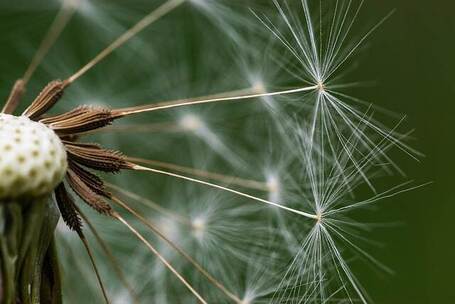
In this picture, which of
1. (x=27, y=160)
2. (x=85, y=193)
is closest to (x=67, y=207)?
(x=85, y=193)

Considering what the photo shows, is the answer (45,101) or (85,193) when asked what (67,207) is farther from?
(45,101)

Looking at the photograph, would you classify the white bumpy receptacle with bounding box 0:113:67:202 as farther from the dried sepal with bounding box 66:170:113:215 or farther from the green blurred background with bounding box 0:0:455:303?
the green blurred background with bounding box 0:0:455:303

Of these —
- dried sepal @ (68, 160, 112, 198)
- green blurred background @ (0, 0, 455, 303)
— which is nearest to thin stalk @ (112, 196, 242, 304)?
dried sepal @ (68, 160, 112, 198)

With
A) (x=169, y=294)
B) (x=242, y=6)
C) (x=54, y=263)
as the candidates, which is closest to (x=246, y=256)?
(x=169, y=294)

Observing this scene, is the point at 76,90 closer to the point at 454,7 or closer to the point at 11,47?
the point at 11,47

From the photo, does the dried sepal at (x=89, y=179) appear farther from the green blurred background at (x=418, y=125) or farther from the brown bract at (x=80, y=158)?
the green blurred background at (x=418, y=125)

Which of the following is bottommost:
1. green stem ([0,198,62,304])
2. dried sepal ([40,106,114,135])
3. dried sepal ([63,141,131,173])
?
green stem ([0,198,62,304])
